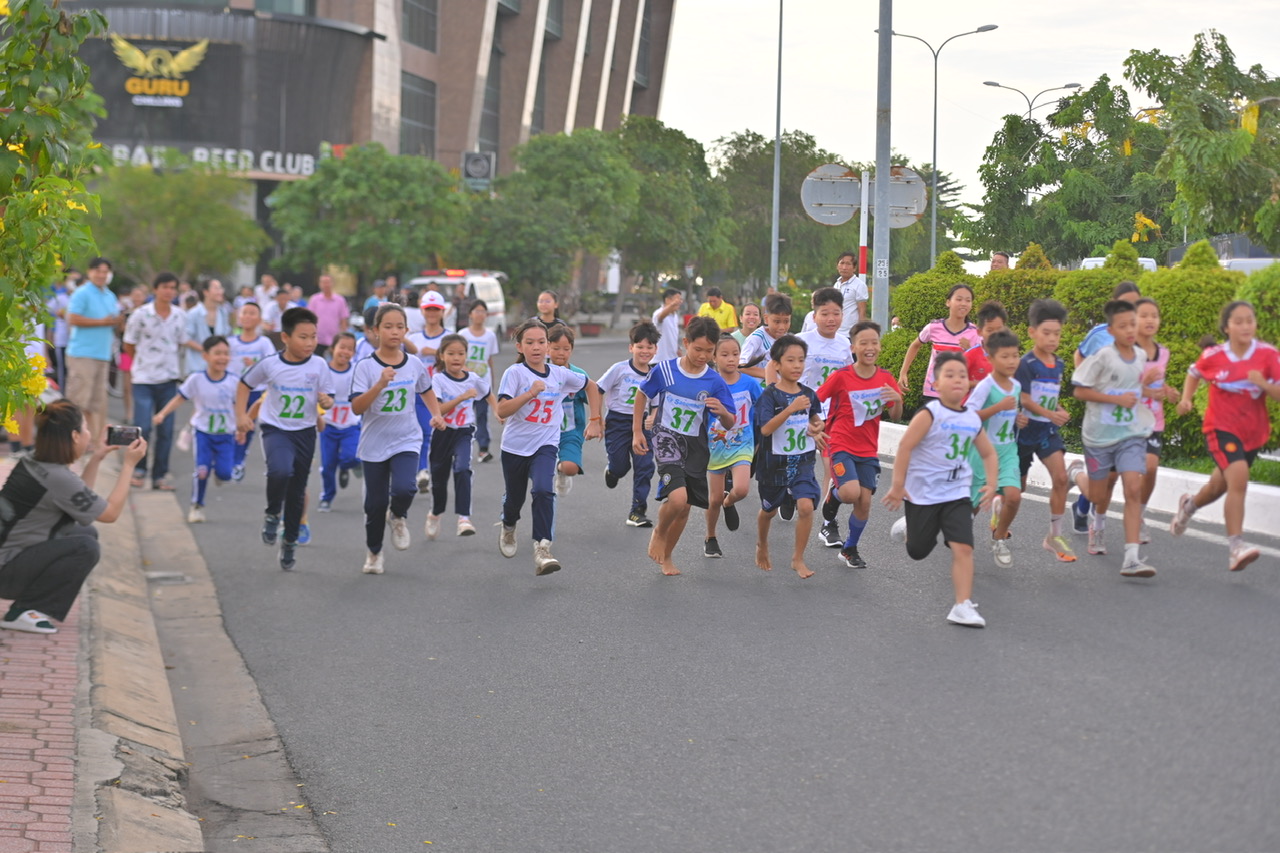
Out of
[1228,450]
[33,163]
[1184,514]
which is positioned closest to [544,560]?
[1184,514]

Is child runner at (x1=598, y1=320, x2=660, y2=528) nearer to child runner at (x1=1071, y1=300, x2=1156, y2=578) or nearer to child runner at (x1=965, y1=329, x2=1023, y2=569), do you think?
child runner at (x1=965, y1=329, x2=1023, y2=569)

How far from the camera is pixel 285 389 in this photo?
1012cm

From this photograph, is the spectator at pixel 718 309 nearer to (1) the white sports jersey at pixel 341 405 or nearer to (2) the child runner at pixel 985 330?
(1) the white sports jersey at pixel 341 405

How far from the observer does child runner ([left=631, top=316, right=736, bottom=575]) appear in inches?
367

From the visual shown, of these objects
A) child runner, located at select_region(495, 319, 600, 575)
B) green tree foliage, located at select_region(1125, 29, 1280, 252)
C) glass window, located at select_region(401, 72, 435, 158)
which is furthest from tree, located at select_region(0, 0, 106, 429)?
glass window, located at select_region(401, 72, 435, 158)

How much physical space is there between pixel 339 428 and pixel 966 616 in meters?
6.19

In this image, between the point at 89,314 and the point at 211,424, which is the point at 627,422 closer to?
the point at 211,424

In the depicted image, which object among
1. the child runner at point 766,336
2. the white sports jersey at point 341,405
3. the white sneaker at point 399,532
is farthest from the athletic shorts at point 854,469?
the white sports jersey at point 341,405

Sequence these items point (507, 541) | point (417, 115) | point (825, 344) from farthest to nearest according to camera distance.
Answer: point (417, 115)
point (825, 344)
point (507, 541)

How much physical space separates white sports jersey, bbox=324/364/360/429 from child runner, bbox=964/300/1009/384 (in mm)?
4528

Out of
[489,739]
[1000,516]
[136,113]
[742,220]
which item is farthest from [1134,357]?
[742,220]

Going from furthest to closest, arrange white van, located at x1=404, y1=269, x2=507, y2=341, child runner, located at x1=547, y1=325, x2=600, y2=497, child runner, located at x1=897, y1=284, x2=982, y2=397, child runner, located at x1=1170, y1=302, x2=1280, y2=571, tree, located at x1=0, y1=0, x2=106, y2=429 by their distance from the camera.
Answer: white van, located at x1=404, y1=269, x2=507, y2=341 < child runner, located at x1=897, y1=284, x2=982, y2=397 < child runner, located at x1=547, y1=325, x2=600, y2=497 < child runner, located at x1=1170, y1=302, x2=1280, y2=571 < tree, located at x1=0, y1=0, x2=106, y2=429

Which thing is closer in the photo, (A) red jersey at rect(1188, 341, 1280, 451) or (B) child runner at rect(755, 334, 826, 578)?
→ (A) red jersey at rect(1188, 341, 1280, 451)

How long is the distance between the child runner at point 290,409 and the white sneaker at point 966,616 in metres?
4.38
